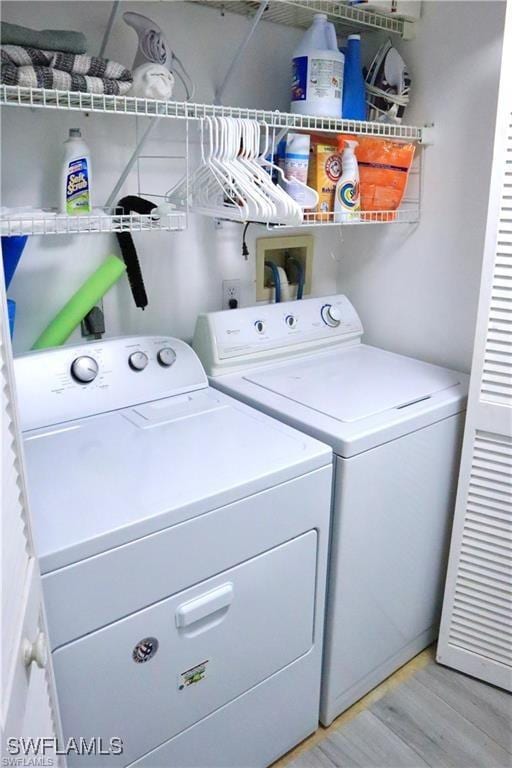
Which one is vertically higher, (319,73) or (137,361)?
(319,73)

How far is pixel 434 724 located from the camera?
1789 millimetres

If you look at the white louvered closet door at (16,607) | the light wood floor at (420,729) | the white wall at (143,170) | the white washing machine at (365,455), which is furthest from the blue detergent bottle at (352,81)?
the light wood floor at (420,729)

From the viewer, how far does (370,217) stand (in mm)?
2039

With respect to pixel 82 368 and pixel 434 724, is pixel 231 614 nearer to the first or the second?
pixel 82 368

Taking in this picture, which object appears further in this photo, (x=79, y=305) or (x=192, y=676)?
(x=79, y=305)

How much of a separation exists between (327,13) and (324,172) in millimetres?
458

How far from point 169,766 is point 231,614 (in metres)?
0.38

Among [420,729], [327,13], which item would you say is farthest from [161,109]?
[420,729]

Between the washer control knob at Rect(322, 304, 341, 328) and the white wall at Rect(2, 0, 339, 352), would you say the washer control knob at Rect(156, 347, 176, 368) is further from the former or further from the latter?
the washer control knob at Rect(322, 304, 341, 328)

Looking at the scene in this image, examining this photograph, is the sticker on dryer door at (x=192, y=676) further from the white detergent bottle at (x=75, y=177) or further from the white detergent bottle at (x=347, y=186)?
the white detergent bottle at (x=347, y=186)

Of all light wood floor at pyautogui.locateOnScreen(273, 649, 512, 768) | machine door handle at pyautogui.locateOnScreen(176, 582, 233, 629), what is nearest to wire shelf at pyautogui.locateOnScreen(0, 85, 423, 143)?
machine door handle at pyautogui.locateOnScreen(176, 582, 233, 629)

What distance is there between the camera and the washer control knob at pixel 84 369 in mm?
1596

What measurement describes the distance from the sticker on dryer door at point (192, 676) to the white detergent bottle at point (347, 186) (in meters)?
1.33

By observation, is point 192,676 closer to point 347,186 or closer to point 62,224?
point 62,224
